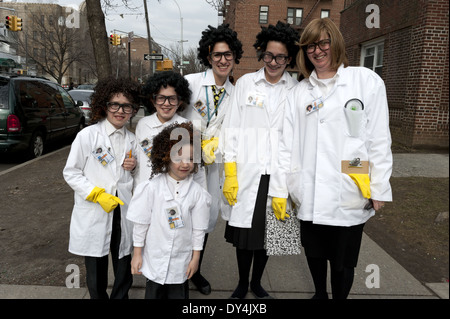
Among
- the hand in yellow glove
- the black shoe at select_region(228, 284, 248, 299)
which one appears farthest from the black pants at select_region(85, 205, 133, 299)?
the black shoe at select_region(228, 284, 248, 299)

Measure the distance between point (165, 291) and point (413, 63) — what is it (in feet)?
28.3

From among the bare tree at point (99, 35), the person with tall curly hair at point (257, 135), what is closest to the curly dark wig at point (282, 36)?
the person with tall curly hair at point (257, 135)

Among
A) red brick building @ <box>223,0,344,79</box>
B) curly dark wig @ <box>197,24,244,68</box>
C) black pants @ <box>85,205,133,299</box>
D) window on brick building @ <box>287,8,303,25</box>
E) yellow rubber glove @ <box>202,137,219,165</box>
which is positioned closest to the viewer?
black pants @ <box>85,205,133,299</box>

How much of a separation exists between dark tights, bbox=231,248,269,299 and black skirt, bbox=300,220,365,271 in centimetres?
43

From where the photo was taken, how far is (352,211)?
83.7 inches

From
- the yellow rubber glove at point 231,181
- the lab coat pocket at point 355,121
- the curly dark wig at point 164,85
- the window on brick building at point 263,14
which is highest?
the window on brick building at point 263,14

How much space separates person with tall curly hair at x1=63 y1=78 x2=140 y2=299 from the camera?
2.23 m

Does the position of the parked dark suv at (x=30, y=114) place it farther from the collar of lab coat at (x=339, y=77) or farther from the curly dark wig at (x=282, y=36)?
the collar of lab coat at (x=339, y=77)

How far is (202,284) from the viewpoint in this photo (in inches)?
111

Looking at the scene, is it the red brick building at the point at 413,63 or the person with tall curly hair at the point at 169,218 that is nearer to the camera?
the person with tall curly hair at the point at 169,218

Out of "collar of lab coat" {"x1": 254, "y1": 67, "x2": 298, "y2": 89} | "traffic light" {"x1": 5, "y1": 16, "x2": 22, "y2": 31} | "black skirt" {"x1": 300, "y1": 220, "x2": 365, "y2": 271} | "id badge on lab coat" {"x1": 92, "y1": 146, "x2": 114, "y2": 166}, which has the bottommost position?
"black skirt" {"x1": 300, "y1": 220, "x2": 365, "y2": 271}

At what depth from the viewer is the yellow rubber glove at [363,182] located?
6.72ft

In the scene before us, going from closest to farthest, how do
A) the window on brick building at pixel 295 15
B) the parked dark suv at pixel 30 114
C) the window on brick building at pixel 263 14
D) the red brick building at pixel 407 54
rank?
the parked dark suv at pixel 30 114 < the red brick building at pixel 407 54 < the window on brick building at pixel 263 14 < the window on brick building at pixel 295 15

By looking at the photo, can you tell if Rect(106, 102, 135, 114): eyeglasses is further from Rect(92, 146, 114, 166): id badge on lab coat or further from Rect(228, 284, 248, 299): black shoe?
Rect(228, 284, 248, 299): black shoe
